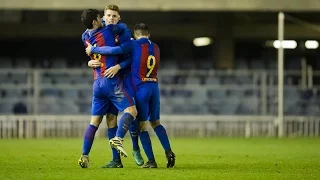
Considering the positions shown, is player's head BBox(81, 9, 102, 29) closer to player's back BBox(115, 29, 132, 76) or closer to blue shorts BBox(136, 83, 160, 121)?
player's back BBox(115, 29, 132, 76)

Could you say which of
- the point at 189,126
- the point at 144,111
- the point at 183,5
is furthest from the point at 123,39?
the point at 183,5

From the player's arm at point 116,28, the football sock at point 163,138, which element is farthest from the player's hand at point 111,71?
the football sock at point 163,138

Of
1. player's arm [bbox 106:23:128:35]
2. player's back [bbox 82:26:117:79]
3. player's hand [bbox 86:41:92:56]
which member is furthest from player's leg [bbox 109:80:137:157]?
player's arm [bbox 106:23:128:35]

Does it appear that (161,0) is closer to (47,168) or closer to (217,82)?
(217,82)

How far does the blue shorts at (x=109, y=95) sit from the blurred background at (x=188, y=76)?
14.1m

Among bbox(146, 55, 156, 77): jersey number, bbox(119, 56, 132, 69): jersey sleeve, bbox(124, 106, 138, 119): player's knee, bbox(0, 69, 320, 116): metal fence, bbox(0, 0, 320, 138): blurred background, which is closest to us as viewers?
bbox(124, 106, 138, 119): player's knee

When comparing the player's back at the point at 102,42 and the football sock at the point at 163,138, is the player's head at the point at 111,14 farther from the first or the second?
the football sock at the point at 163,138

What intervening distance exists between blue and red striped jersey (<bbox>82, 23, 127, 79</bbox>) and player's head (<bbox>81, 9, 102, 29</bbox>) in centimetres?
8

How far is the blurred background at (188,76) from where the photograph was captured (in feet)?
91.4

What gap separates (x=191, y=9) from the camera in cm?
2886

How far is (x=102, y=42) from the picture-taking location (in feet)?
43.7

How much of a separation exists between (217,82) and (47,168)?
16.9 metres

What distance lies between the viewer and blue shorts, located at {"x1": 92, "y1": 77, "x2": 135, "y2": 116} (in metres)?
13.2

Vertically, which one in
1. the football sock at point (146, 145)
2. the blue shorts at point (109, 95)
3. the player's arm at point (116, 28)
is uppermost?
the player's arm at point (116, 28)
